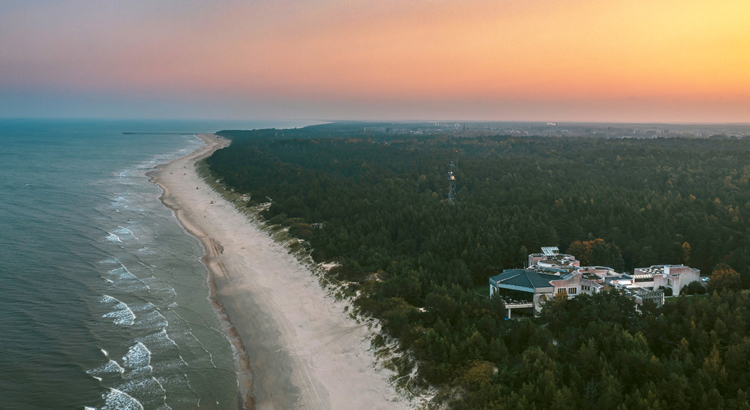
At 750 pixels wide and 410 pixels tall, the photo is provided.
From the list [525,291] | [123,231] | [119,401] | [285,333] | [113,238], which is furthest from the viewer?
[123,231]

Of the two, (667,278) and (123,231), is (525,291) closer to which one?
(667,278)

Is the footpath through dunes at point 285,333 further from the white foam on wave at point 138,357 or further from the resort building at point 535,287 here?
the resort building at point 535,287

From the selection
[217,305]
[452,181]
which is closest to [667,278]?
[217,305]

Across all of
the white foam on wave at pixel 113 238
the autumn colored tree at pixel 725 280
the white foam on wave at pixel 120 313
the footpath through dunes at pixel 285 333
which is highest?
the autumn colored tree at pixel 725 280

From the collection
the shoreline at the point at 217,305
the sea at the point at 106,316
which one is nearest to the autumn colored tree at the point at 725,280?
the shoreline at the point at 217,305

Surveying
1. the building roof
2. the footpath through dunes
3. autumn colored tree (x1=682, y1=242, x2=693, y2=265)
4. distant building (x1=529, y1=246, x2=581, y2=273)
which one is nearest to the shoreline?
the footpath through dunes

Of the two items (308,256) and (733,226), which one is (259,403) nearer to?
(308,256)

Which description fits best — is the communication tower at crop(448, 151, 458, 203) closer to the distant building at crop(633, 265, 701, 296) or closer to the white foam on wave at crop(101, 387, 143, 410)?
the distant building at crop(633, 265, 701, 296)
